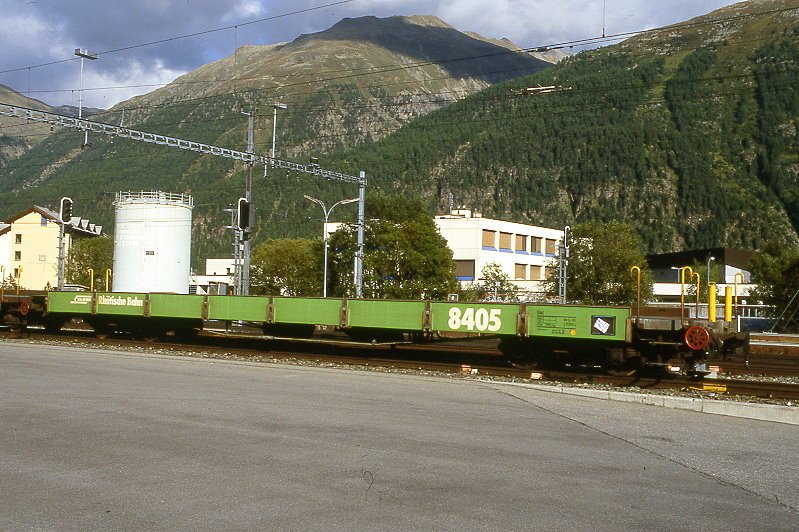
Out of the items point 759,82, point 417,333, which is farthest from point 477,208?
point 417,333

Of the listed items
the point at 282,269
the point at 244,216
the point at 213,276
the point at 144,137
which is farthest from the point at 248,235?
the point at 213,276

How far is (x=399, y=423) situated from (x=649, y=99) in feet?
584

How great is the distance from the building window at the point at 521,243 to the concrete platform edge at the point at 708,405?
261ft

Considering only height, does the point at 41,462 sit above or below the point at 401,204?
below

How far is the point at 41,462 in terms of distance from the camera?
9.15 meters

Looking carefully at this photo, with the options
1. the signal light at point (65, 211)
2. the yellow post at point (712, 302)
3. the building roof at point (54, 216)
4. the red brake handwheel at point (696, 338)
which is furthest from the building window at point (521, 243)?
the red brake handwheel at point (696, 338)

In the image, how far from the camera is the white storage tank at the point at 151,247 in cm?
5228

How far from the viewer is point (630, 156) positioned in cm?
16525

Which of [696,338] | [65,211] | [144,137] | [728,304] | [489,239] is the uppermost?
[489,239]

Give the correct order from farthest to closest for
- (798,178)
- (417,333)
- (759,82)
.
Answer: (759,82) < (798,178) < (417,333)

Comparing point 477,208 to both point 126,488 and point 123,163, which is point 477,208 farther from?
point 126,488

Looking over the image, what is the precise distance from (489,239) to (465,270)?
4509mm

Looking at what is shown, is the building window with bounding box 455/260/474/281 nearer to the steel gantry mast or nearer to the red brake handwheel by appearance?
→ the steel gantry mast

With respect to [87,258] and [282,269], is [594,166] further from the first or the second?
[87,258]
